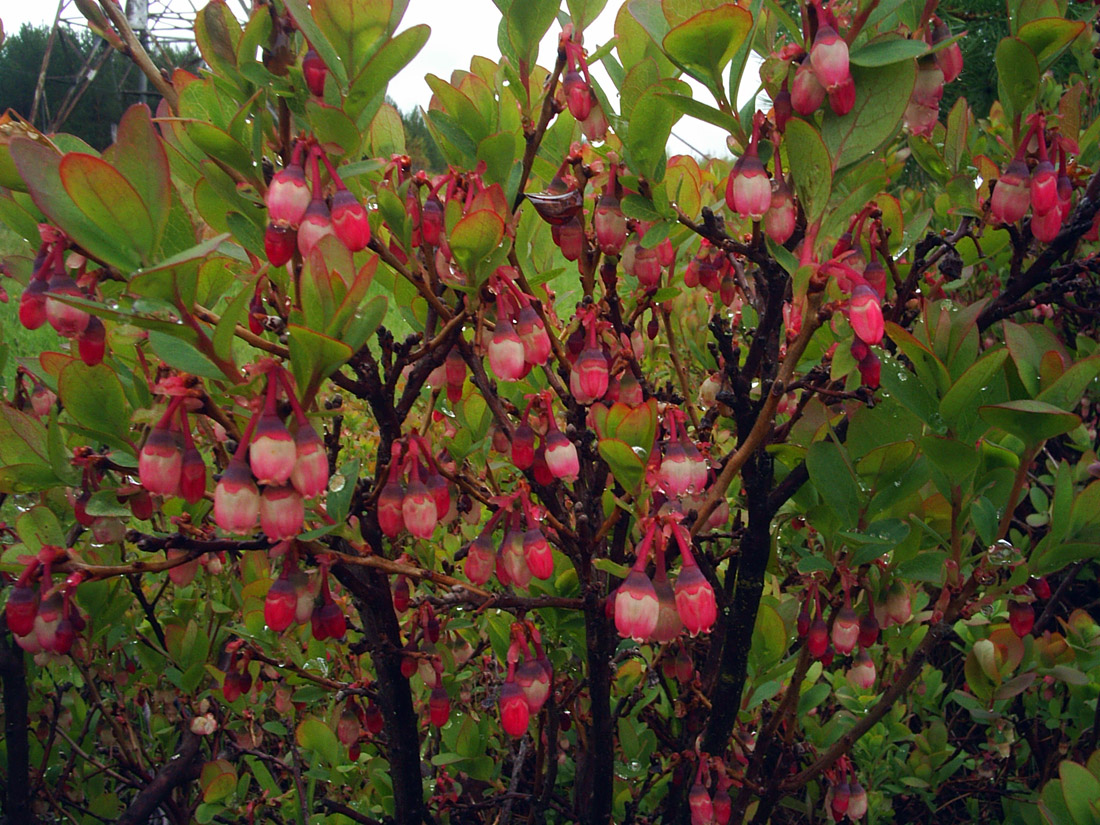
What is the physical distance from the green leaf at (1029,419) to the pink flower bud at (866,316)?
0.14 m

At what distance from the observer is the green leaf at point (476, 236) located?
88 cm

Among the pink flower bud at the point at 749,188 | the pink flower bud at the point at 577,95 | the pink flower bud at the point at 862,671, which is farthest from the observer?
the pink flower bud at the point at 862,671

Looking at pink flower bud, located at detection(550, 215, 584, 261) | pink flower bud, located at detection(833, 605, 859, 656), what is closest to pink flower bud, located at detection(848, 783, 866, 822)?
pink flower bud, located at detection(833, 605, 859, 656)

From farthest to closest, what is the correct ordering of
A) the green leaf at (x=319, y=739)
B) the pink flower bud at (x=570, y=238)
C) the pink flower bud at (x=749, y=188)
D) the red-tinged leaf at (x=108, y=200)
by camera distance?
1. the green leaf at (x=319, y=739)
2. the pink flower bud at (x=570, y=238)
3. the pink flower bud at (x=749, y=188)
4. the red-tinged leaf at (x=108, y=200)

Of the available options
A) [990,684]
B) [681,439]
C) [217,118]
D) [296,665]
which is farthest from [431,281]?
[990,684]

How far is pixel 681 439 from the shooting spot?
1210 mm

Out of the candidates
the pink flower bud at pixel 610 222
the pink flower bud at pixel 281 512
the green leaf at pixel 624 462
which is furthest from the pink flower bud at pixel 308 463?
the pink flower bud at pixel 610 222

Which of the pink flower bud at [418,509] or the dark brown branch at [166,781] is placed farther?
the dark brown branch at [166,781]

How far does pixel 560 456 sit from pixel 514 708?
0.35 meters

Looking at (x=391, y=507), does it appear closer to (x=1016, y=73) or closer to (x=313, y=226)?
(x=313, y=226)

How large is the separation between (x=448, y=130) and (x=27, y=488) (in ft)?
2.43

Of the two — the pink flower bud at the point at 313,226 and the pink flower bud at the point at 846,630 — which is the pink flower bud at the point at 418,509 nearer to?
the pink flower bud at the point at 313,226

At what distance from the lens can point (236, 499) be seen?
828 millimetres

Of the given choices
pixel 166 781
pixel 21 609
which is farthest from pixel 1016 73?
pixel 166 781
